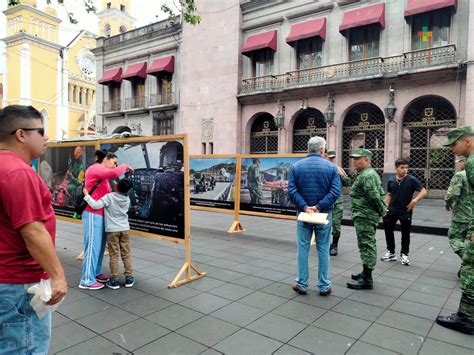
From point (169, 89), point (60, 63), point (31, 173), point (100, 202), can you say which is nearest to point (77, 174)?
point (100, 202)

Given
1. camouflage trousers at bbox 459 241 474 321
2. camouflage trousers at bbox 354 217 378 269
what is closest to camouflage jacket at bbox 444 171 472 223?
camouflage trousers at bbox 354 217 378 269

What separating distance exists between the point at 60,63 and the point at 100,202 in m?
61.8

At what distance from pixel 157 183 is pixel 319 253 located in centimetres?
272

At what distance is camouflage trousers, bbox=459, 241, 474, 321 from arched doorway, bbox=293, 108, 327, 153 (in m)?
15.6

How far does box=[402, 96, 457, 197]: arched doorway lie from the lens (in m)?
15.5

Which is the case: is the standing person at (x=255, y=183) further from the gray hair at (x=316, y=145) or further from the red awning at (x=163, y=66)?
the red awning at (x=163, y=66)

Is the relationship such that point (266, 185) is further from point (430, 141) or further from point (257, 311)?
point (430, 141)

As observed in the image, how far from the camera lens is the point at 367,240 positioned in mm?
4977

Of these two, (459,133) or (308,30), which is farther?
(308,30)

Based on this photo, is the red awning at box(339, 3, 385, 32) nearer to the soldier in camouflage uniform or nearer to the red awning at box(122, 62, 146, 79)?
the soldier in camouflage uniform

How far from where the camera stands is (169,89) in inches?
976

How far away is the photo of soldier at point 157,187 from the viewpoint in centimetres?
529

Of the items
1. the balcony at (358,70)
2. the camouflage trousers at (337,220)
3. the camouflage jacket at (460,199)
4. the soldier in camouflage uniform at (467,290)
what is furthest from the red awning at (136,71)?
the soldier in camouflage uniform at (467,290)

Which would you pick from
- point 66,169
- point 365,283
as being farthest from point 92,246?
point 365,283
